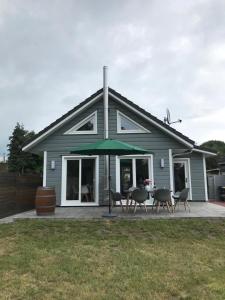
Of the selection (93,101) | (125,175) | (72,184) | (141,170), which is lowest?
(72,184)

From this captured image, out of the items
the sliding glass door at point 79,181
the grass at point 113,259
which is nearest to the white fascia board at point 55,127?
the sliding glass door at point 79,181

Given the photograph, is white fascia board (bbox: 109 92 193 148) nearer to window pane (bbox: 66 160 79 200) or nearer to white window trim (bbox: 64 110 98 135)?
white window trim (bbox: 64 110 98 135)

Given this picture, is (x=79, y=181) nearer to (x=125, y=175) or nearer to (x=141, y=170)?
(x=125, y=175)

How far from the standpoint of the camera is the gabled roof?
11.7 meters

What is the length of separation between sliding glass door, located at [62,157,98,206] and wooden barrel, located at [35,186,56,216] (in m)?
2.80

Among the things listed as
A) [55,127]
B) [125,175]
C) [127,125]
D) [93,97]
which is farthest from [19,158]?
[125,175]

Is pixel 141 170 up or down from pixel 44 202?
up

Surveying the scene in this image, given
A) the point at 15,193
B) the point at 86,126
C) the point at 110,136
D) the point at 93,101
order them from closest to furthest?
the point at 15,193
the point at 93,101
the point at 110,136
the point at 86,126

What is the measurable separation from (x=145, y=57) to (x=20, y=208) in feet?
25.6

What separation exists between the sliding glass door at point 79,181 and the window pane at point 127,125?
182 centimetres

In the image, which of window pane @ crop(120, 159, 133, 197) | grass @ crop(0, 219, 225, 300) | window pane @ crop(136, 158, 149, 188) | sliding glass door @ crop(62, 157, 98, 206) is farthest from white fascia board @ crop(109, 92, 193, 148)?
grass @ crop(0, 219, 225, 300)

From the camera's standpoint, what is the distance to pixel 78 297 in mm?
3688

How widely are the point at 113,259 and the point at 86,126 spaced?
25.6 ft

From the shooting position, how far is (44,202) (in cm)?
894
